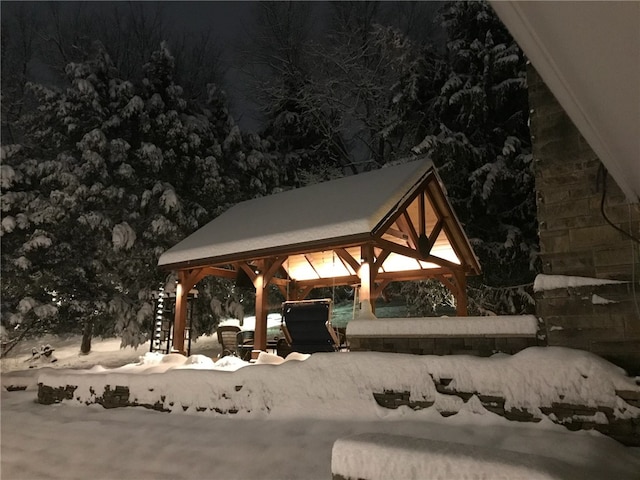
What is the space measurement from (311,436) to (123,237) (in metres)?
11.7

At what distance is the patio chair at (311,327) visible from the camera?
7.45 metres

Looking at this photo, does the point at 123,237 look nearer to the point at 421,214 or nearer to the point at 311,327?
the point at 311,327

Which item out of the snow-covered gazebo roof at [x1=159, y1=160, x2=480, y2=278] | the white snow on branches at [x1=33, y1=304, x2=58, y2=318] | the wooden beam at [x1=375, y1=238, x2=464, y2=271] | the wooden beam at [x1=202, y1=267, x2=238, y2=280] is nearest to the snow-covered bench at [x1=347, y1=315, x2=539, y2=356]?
the snow-covered gazebo roof at [x1=159, y1=160, x2=480, y2=278]

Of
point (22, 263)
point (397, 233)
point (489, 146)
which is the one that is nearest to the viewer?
point (397, 233)

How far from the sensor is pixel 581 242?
420 centimetres

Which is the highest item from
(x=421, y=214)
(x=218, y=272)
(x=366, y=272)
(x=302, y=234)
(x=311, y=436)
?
(x=421, y=214)

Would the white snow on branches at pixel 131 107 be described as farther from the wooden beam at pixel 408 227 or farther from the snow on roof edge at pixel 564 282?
the snow on roof edge at pixel 564 282

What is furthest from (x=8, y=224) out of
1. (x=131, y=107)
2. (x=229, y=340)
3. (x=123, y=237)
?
(x=229, y=340)

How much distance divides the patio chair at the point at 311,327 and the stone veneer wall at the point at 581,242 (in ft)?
12.7

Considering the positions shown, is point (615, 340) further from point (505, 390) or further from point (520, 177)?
point (520, 177)

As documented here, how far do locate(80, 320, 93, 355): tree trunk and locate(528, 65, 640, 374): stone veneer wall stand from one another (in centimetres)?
1343

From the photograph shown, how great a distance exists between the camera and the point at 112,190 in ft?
46.9

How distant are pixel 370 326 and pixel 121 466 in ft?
9.24

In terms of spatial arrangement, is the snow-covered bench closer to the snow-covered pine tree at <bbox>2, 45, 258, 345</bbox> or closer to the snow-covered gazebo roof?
the snow-covered gazebo roof
